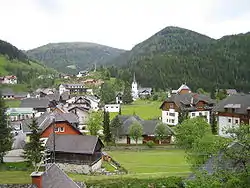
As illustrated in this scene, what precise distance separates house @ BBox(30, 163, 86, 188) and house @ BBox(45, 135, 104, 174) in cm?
1710

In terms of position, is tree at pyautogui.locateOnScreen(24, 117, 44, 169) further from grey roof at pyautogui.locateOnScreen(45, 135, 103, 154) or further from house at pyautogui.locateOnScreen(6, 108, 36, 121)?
house at pyautogui.locateOnScreen(6, 108, 36, 121)

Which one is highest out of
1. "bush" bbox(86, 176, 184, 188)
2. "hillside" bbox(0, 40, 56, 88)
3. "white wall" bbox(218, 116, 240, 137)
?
"hillside" bbox(0, 40, 56, 88)

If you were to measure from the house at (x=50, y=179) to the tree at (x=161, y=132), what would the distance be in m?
32.3

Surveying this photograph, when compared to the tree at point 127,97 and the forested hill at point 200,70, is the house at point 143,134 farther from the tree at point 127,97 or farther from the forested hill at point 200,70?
the forested hill at point 200,70

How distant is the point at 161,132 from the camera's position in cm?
4888

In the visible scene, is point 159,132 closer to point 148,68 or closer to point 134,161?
point 134,161

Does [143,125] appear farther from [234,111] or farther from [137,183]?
[137,183]

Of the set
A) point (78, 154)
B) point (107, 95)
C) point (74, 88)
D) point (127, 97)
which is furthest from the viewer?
point (74, 88)

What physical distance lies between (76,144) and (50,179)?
1913 centimetres

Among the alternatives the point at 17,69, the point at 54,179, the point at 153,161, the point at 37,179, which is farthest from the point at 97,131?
the point at 17,69

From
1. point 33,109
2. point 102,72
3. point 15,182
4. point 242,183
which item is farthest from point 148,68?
point 242,183

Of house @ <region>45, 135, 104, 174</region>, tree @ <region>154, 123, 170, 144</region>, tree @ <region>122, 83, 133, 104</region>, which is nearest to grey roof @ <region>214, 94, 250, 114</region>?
tree @ <region>154, 123, 170, 144</region>

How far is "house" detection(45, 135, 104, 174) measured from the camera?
1374 inches

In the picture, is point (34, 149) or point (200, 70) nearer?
point (34, 149)
